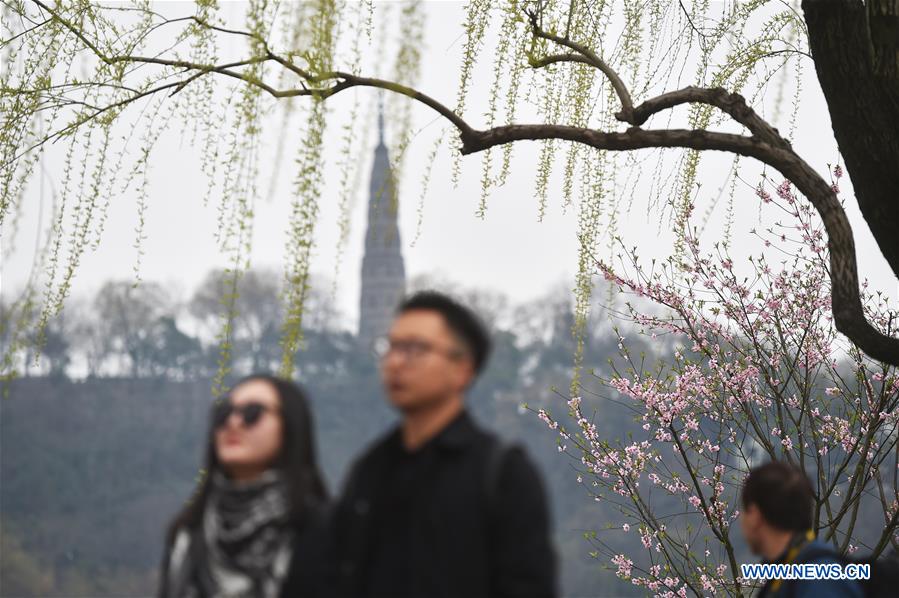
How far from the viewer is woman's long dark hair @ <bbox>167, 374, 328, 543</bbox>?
188cm

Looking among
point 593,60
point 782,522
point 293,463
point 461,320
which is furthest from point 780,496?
point 593,60

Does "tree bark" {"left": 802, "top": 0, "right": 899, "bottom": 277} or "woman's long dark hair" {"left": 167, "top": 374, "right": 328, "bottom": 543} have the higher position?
"tree bark" {"left": 802, "top": 0, "right": 899, "bottom": 277}

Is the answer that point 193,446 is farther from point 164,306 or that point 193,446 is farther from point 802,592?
point 802,592

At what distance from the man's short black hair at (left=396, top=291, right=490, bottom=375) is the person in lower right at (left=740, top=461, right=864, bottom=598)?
674 mm

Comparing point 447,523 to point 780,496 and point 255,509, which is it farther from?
point 780,496

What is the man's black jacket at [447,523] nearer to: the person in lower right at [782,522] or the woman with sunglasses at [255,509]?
the woman with sunglasses at [255,509]

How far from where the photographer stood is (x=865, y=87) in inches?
141

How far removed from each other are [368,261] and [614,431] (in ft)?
111

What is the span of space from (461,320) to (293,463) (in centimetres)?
33

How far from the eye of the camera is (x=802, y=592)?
224 cm

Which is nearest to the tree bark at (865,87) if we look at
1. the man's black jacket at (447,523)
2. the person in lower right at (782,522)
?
the person in lower right at (782,522)

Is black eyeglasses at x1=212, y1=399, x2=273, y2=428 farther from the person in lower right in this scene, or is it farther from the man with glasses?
the person in lower right

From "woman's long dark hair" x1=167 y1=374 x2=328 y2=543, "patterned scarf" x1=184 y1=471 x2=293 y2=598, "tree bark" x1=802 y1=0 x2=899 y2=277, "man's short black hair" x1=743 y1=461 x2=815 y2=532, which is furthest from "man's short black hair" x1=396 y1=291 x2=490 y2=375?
"tree bark" x1=802 y1=0 x2=899 y2=277

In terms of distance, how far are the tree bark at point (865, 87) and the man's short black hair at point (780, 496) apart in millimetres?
1575
